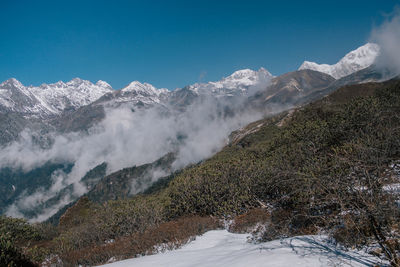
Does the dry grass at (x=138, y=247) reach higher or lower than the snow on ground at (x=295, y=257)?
lower

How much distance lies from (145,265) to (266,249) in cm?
455

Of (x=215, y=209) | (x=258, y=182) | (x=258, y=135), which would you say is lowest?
(x=215, y=209)

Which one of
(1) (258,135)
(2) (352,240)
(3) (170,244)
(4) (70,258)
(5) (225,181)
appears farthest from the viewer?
(1) (258,135)

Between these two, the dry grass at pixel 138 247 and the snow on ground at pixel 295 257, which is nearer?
the snow on ground at pixel 295 257

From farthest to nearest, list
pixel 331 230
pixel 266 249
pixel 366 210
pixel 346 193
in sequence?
pixel 331 230 < pixel 266 249 < pixel 346 193 < pixel 366 210

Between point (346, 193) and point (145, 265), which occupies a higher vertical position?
point (346, 193)

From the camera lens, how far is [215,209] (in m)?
22.8

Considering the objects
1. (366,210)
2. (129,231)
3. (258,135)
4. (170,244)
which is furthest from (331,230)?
(258,135)

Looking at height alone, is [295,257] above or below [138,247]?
above

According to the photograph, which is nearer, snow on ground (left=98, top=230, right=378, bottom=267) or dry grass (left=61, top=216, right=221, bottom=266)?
snow on ground (left=98, top=230, right=378, bottom=267)

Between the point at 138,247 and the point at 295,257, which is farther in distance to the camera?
the point at 138,247

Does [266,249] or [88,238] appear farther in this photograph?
[88,238]

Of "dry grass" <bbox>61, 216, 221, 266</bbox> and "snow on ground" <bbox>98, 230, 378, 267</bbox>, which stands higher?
"snow on ground" <bbox>98, 230, 378, 267</bbox>

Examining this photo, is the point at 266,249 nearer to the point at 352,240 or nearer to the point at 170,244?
the point at 352,240
